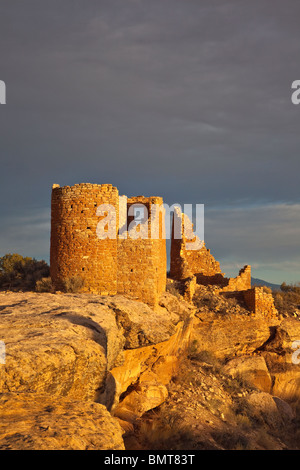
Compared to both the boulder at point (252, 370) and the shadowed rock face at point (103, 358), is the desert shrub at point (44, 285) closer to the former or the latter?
the shadowed rock face at point (103, 358)

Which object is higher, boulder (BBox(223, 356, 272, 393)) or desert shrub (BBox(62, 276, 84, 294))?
desert shrub (BBox(62, 276, 84, 294))

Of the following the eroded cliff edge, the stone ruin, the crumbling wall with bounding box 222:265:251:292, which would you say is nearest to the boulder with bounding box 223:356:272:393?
the eroded cliff edge

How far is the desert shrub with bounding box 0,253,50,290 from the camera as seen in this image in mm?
17516

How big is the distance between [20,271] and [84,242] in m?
5.73

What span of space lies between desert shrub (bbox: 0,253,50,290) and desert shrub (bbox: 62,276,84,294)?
2.58m

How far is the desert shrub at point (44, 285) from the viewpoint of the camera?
15.3 metres

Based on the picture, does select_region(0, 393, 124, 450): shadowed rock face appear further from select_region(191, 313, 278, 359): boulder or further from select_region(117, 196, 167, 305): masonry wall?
select_region(191, 313, 278, 359): boulder

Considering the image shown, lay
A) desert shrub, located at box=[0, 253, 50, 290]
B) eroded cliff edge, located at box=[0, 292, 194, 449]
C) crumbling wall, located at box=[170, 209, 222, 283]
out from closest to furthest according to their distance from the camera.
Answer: eroded cliff edge, located at box=[0, 292, 194, 449]
desert shrub, located at box=[0, 253, 50, 290]
crumbling wall, located at box=[170, 209, 222, 283]

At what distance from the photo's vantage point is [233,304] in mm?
20109

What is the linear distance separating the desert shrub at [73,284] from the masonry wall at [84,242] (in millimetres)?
161

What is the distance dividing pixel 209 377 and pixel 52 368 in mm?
10387

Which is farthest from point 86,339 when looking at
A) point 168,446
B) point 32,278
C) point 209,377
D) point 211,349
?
point 211,349

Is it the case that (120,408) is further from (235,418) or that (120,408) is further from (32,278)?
(32,278)

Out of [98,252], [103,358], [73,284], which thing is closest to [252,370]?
[98,252]
